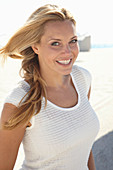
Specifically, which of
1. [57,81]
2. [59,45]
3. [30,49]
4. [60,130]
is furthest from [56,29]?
[60,130]

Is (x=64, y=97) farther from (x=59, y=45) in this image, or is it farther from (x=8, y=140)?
(x=8, y=140)

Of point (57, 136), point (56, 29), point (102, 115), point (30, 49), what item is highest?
point (56, 29)

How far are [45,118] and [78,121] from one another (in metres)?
0.22

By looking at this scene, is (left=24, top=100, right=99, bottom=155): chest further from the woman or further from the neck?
the neck

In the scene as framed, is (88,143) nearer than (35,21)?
No

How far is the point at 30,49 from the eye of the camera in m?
1.58

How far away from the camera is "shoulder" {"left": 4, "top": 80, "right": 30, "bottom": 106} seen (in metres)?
1.31

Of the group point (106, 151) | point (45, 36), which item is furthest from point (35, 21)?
point (106, 151)

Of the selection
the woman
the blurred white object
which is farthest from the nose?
the blurred white object

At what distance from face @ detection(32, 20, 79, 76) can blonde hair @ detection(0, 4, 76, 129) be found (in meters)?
0.04

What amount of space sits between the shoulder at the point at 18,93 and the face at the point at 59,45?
0.62ft

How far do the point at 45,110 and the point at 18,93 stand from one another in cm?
18

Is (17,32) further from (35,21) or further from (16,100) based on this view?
(16,100)

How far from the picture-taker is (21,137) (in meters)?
1.34
